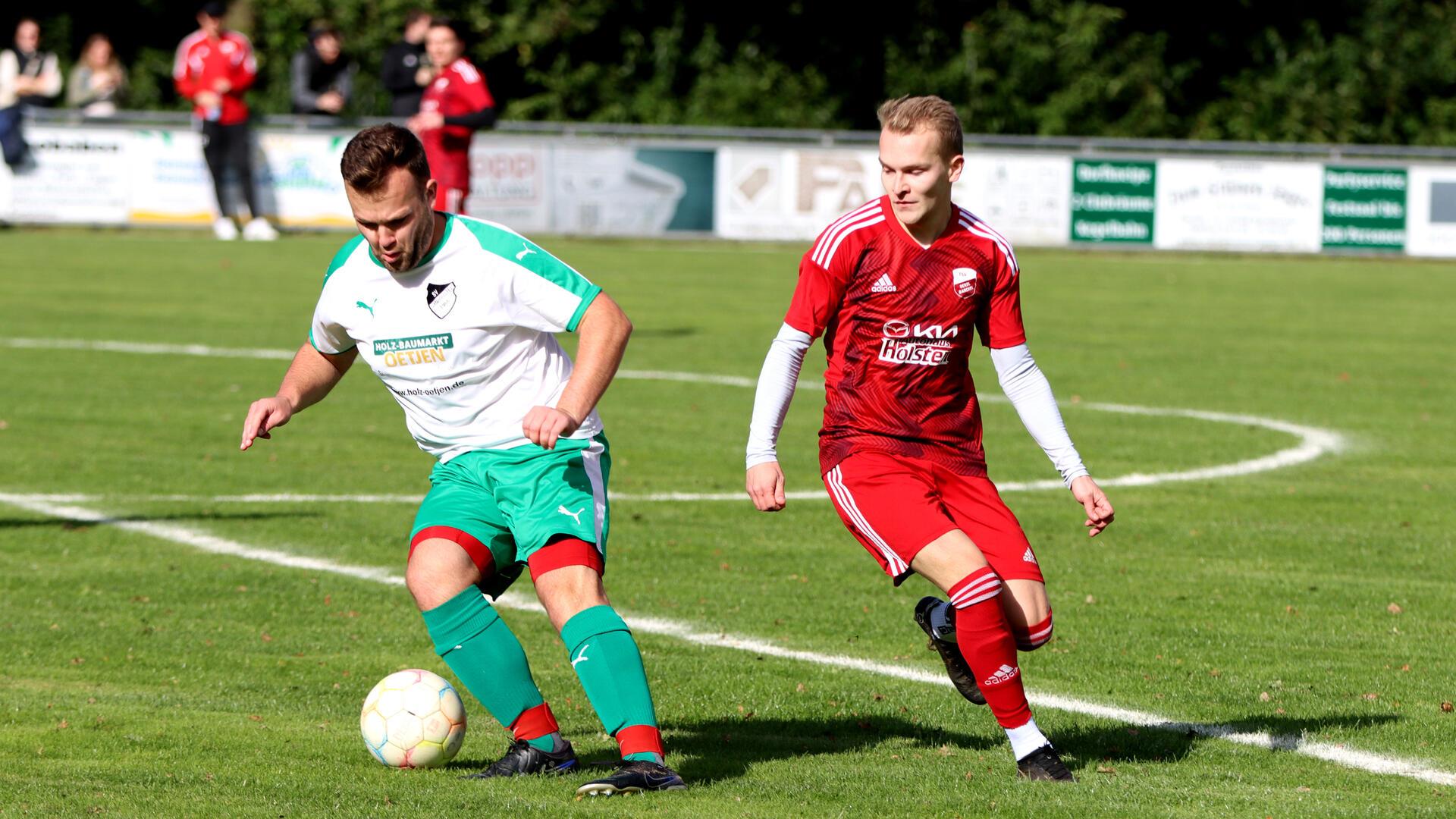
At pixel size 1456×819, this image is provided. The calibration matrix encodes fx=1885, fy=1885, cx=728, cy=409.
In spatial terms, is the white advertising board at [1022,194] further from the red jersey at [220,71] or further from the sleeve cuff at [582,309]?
the sleeve cuff at [582,309]

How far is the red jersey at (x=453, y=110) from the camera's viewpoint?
1588cm

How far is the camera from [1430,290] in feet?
74.4

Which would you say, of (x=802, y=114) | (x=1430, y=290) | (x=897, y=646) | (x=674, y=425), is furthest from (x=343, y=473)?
Answer: (x=802, y=114)

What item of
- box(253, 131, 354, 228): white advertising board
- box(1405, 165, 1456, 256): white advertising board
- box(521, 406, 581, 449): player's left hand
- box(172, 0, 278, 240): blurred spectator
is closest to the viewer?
box(521, 406, 581, 449): player's left hand

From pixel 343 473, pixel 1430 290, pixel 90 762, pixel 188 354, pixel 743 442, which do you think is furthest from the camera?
pixel 1430 290

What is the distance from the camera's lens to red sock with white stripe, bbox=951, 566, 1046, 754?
4883 millimetres

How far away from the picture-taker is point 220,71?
24516 millimetres

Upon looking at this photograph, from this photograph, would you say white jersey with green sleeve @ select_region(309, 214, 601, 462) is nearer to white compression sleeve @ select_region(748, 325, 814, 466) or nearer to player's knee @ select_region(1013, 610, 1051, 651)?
white compression sleeve @ select_region(748, 325, 814, 466)

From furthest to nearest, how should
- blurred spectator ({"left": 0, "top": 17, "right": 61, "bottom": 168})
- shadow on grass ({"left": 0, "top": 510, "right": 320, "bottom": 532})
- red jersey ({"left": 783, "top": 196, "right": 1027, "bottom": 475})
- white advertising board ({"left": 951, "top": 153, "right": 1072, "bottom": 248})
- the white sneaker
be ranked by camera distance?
white advertising board ({"left": 951, "top": 153, "right": 1072, "bottom": 248}) < the white sneaker < blurred spectator ({"left": 0, "top": 17, "right": 61, "bottom": 168}) < shadow on grass ({"left": 0, "top": 510, "right": 320, "bottom": 532}) < red jersey ({"left": 783, "top": 196, "right": 1027, "bottom": 475})

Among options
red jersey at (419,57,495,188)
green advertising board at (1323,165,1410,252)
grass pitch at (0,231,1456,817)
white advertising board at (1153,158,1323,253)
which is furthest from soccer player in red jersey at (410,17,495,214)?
green advertising board at (1323,165,1410,252)

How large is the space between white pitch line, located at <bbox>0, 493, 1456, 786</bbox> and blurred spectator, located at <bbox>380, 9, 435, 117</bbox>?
13.5 metres

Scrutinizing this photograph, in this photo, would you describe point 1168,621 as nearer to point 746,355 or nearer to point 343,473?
point 343,473

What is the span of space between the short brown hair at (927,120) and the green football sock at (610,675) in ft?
4.84

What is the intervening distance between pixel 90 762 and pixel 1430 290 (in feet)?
67.4
